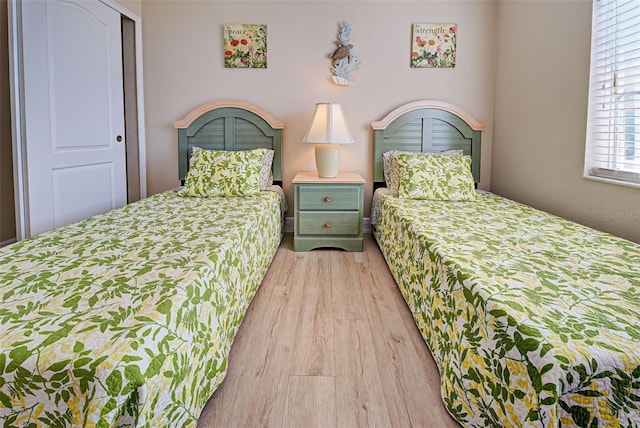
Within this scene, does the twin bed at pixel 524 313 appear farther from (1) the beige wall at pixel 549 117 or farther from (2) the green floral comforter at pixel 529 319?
(1) the beige wall at pixel 549 117

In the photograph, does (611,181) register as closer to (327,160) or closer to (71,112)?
(327,160)

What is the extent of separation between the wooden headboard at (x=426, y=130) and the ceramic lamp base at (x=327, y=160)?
1.38 feet

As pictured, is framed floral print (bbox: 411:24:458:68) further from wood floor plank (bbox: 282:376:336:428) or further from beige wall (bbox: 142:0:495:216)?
wood floor plank (bbox: 282:376:336:428)

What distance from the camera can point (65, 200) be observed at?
2.77m

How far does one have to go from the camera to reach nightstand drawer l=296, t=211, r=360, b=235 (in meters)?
3.29

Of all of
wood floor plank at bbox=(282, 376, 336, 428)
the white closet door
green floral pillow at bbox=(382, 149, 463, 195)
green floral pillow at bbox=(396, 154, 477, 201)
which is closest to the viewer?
wood floor plank at bbox=(282, 376, 336, 428)

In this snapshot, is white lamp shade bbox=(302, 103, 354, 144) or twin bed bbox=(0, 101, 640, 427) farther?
white lamp shade bbox=(302, 103, 354, 144)

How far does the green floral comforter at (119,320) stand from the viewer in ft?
2.96

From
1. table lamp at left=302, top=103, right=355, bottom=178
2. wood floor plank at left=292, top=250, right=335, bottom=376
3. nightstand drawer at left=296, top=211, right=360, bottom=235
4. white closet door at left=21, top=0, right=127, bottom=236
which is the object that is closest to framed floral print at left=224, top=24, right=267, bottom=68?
table lamp at left=302, top=103, right=355, bottom=178

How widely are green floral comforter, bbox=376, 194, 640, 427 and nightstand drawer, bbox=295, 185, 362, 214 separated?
107cm

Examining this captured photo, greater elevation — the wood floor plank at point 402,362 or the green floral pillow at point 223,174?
the green floral pillow at point 223,174

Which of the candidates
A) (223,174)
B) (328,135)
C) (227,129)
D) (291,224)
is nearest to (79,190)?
(223,174)

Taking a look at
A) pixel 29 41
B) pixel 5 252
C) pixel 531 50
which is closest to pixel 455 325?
pixel 5 252

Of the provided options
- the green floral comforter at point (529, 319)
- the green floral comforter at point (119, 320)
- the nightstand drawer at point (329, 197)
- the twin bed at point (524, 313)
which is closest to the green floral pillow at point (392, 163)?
the nightstand drawer at point (329, 197)
